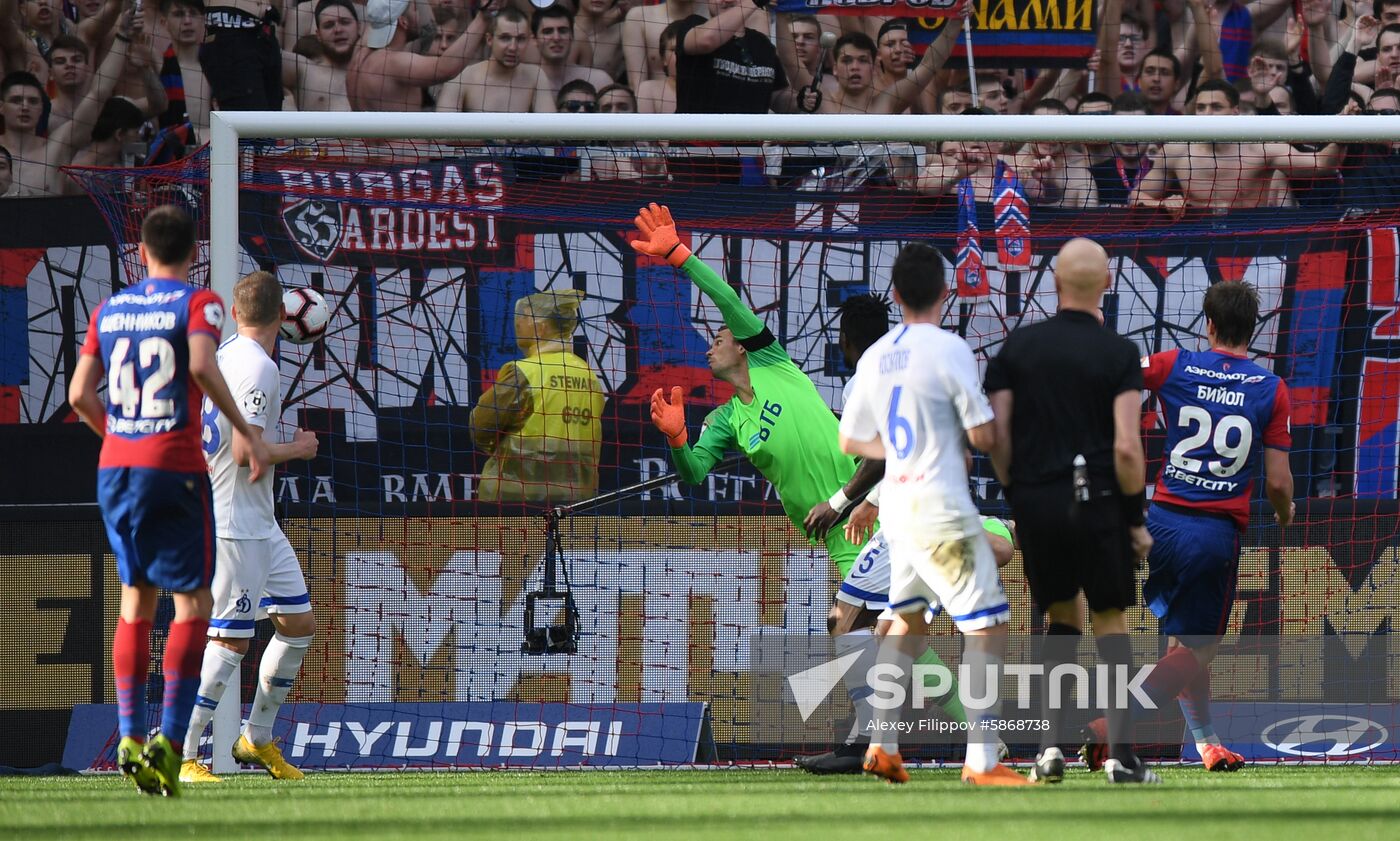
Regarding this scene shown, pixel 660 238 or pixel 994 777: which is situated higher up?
pixel 660 238

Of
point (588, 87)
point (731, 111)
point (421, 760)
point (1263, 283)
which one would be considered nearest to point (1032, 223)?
point (1263, 283)

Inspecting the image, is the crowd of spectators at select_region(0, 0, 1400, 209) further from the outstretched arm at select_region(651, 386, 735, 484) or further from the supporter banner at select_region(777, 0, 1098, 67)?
the outstretched arm at select_region(651, 386, 735, 484)

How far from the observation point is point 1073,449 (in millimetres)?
5590

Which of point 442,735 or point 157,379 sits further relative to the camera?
point 442,735

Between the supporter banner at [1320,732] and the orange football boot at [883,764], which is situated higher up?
the orange football boot at [883,764]

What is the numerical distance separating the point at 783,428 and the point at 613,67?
15.9 ft

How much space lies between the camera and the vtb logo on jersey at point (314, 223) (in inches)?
356

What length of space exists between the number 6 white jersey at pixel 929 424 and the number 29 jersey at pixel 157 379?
2234mm

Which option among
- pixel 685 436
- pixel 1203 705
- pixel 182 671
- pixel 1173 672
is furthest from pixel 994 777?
pixel 182 671

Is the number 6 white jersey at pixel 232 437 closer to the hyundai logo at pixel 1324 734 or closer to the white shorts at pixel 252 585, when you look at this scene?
the white shorts at pixel 252 585

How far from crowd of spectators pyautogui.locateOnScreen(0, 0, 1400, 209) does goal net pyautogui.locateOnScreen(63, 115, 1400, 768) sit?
948mm

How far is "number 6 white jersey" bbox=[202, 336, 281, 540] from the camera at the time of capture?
6680 millimetres

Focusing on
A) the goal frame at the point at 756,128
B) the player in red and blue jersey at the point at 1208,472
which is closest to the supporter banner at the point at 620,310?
the goal frame at the point at 756,128

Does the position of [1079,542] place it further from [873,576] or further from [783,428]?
[783,428]
